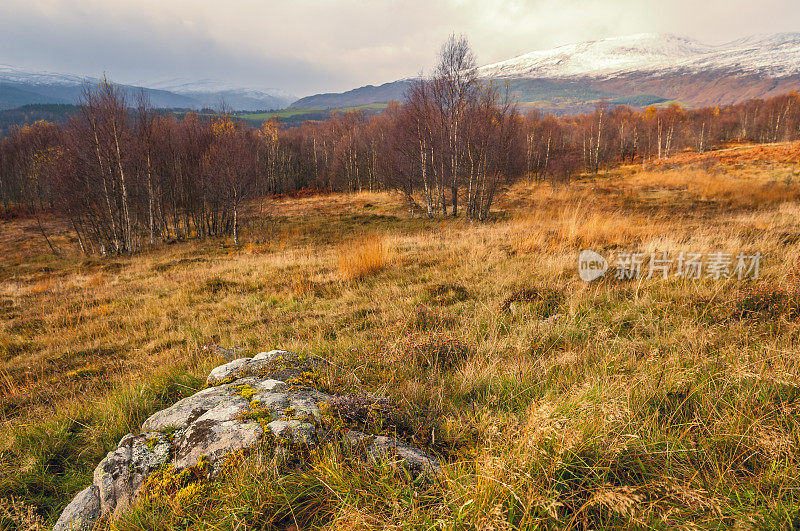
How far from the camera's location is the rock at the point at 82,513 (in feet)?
5.29

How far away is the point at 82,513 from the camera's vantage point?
167cm

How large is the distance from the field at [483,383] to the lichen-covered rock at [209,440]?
6.3 inches

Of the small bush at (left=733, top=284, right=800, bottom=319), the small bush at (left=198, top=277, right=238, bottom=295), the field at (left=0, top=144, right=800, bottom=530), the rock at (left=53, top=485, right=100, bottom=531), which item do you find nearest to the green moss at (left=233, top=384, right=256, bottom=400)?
the field at (left=0, top=144, right=800, bottom=530)

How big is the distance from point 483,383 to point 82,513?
2545 millimetres

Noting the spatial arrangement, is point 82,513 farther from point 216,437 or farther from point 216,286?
point 216,286

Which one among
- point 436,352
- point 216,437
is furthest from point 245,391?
point 436,352

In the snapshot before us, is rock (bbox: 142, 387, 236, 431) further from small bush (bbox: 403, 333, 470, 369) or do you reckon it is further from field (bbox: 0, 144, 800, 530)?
small bush (bbox: 403, 333, 470, 369)

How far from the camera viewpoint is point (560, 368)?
295cm

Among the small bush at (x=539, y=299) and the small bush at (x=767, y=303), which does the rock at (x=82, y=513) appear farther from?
the small bush at (x=767, y=303)

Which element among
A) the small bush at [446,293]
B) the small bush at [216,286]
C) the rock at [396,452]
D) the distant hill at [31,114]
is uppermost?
the distant hill at [31,114]

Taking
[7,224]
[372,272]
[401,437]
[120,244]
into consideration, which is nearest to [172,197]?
[120,244]

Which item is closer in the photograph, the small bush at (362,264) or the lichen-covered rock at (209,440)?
the lichen-covered rock at (209,440)

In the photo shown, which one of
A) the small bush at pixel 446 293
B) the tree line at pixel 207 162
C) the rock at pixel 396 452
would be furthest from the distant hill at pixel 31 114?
the rock at pixel 396 452

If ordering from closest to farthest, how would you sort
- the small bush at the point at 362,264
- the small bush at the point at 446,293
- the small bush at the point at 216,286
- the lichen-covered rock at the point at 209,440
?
the lichen-covered rock at the point at 209,440 < the small bush at the point at 446,293 < the small bush at the point at 362,264 < the small bush at the point at 216,286
